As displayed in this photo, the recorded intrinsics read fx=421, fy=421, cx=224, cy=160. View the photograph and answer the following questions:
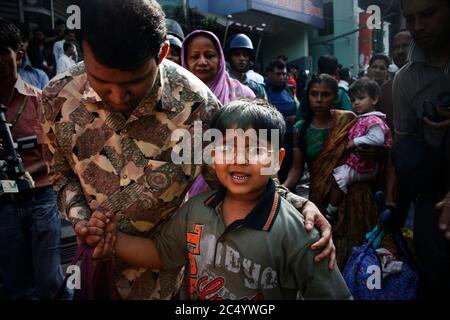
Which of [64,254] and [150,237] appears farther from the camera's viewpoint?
[64,254]

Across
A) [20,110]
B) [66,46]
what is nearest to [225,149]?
[20,110]

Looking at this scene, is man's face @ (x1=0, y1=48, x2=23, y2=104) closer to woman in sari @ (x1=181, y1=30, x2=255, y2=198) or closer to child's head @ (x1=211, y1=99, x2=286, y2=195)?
woman in sari @ (x1=181, y1=30, x2=255, y2=198)

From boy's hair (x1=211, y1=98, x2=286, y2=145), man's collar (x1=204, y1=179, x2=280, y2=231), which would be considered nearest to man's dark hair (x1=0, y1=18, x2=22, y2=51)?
boy's hair (x1=211, y1=98, x2=286, y2=145)

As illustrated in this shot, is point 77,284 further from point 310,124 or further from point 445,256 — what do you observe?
point 310,124

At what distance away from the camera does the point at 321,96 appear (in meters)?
3.25

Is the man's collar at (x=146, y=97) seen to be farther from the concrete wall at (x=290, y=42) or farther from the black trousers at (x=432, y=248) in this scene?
the concrete wall at (x=290, y=42)

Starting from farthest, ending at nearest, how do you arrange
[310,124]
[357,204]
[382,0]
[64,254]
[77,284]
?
[382,0], [64,254], [310,124], [357,204], [77,284]

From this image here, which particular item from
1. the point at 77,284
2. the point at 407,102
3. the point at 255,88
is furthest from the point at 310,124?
the point at 77,284

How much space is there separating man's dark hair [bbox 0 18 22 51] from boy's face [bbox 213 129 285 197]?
5.56 ft

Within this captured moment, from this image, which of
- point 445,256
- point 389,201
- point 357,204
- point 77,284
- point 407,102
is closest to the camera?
point 77,284

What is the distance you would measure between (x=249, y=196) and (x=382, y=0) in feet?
15.9

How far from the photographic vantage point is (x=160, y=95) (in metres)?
1.53

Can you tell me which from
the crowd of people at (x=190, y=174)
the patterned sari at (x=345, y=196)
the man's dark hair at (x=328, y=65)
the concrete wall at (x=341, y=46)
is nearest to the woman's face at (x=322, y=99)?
the patterned sari at (x=345, y=196)

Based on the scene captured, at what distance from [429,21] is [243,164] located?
102 cm
